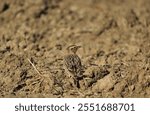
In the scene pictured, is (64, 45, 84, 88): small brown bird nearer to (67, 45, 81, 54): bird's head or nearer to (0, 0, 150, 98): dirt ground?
(0, 0, 150, 98): dirt ground

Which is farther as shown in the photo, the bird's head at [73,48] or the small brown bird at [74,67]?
the bird's head at [73,48]

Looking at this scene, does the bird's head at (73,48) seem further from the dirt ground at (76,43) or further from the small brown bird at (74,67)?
the small brown bird at (74,67)

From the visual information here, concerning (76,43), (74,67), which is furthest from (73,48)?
(74,67)

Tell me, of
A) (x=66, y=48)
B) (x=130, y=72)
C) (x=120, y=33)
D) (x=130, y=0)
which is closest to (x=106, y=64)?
(x=130, y=72)

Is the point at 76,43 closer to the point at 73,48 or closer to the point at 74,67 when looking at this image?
the point at 73,48

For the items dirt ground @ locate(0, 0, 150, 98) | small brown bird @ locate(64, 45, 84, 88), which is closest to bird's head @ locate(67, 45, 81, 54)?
dirt ground @ locate(0, 0, 150, 98)

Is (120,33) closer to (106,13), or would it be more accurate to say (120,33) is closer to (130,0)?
(106,13)

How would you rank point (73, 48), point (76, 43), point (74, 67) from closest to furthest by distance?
point (74, 67) → point (73, 48) → point (76, 43)

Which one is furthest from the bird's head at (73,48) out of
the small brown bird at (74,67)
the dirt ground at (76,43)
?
the small brown bird at (74,67)
